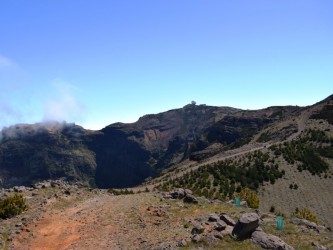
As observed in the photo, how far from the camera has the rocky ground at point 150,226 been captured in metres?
24.6

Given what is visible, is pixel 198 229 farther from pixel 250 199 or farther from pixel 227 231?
pixel 250 199

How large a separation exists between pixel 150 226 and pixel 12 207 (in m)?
13.7

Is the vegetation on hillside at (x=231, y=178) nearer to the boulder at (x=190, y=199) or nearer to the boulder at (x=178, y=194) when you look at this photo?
the boulder at (x=178, y=194)

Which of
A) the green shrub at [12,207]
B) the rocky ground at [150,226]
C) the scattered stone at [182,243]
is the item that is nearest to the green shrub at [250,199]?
the rocky ground at [150,226]

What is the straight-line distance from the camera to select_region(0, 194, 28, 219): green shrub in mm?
35031

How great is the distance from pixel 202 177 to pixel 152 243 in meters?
40.6

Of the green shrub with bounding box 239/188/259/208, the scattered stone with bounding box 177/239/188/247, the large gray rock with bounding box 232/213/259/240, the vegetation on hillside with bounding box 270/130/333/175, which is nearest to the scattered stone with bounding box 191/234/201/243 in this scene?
the scattered stone with bounding box 177/239/188/247

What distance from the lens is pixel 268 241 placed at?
919 inches

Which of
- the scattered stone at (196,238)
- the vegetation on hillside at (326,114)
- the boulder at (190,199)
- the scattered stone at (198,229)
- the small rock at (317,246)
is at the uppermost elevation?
the vegetation on hillside at (326,114)

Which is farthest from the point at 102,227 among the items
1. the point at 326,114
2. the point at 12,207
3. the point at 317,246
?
the point at 326,114

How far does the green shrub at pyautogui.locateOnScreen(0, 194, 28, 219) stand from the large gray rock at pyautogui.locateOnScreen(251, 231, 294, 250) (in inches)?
867

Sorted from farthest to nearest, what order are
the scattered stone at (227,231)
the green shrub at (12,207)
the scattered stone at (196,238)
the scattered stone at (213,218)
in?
1. the green shrub at (12,207)
2. the scattered stone at (213,218)
3. the scattered stone at (227,231)
4. the scattered stone at (196,238)

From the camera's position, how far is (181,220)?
30688mm

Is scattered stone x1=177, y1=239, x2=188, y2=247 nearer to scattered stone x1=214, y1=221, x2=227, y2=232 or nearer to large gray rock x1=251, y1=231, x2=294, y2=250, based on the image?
scattered stone x1=214, y1=221, x2=227, y2=232
